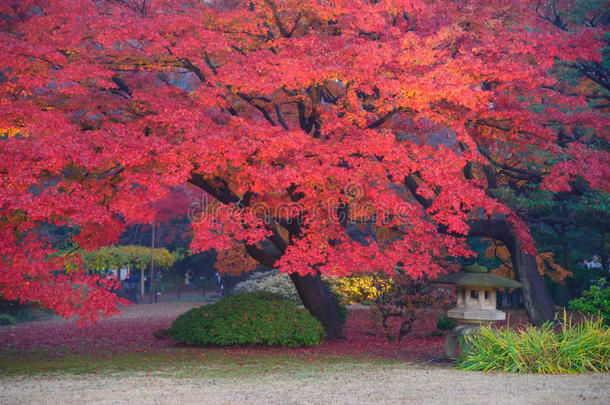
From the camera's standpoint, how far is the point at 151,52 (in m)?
10.1

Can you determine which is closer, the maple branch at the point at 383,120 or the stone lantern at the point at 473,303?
the stone lantern at the point at 473,303

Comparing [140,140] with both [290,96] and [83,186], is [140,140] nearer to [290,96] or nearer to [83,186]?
[83,186]

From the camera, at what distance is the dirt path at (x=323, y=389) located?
6.86m

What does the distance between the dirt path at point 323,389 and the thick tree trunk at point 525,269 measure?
24.4 ft

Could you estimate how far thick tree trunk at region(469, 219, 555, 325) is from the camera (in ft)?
51.0

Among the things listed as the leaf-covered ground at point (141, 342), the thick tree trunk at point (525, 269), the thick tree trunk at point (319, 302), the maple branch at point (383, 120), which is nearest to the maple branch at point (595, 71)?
the thick tree trunk at point (525, 269)

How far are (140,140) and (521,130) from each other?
8248 mm

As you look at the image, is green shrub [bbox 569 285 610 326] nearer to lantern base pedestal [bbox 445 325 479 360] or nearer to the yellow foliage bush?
lantern base pedestal [bbox 445 325 479 360]

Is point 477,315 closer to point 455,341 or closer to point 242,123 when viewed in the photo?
point 455,341

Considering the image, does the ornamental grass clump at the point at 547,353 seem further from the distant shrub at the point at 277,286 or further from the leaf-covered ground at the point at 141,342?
the distant shrub at the point at 277,286

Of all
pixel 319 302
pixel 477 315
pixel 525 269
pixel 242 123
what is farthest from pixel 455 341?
pixel 525 269

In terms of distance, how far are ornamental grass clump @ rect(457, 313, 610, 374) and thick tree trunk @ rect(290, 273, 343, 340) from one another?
5253 millimetres

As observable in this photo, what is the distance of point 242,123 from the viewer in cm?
1045

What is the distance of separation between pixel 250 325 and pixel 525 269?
805 cm
